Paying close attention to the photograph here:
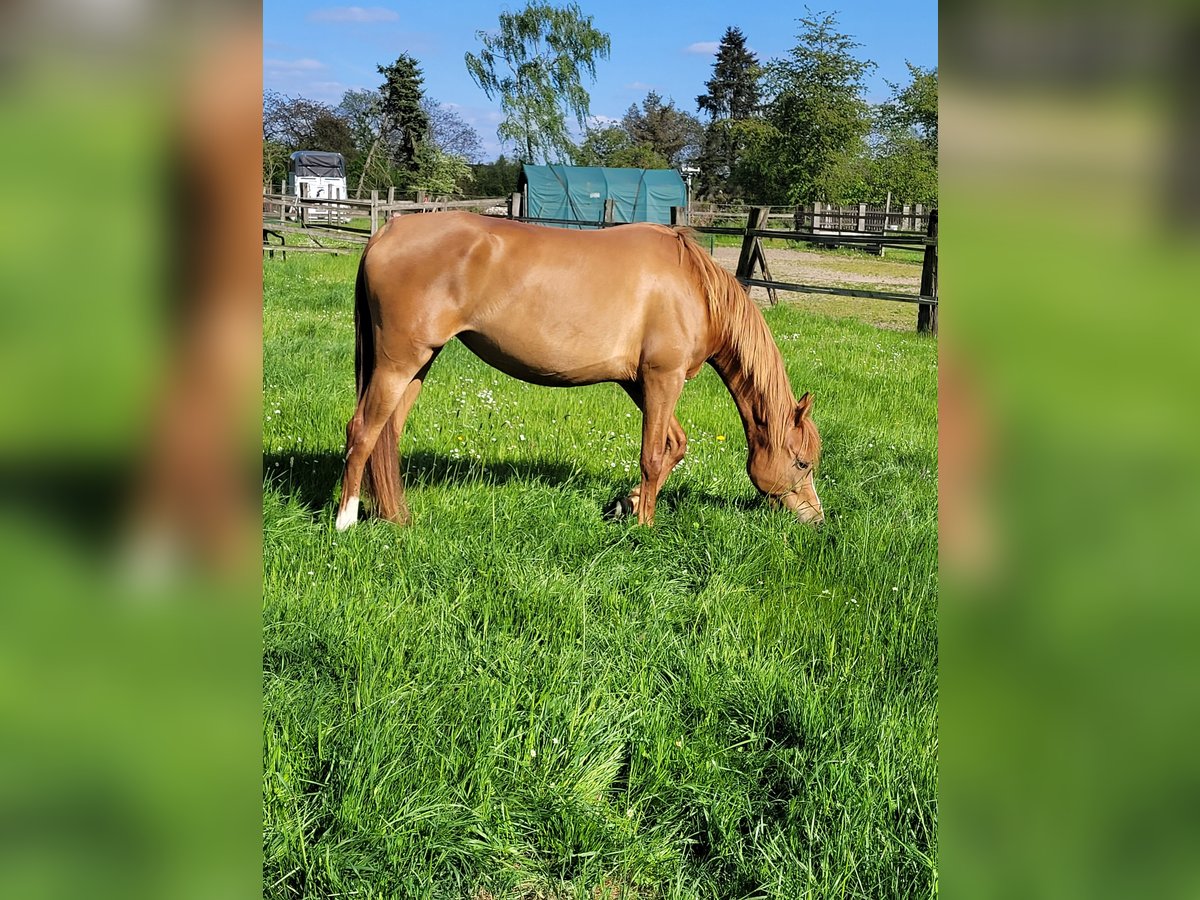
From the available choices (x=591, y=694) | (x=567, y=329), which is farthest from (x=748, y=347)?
(x=591, y=694)

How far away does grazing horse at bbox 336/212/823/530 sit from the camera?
4.00 m

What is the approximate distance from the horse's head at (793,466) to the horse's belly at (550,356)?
851mm

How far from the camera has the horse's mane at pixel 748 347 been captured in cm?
439

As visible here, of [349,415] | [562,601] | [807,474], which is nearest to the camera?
[562,601]

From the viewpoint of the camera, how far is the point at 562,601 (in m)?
3.12

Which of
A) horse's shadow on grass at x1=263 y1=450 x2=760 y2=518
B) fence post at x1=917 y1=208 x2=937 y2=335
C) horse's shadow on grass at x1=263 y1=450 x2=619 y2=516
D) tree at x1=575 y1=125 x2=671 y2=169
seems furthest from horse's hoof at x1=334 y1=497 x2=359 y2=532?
tree at x1=575 y1=125 x2=671 y2=169

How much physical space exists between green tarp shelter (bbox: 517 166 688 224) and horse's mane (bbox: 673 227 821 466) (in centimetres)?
2650

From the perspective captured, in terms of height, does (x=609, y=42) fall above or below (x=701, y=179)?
above

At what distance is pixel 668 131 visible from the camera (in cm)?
7706

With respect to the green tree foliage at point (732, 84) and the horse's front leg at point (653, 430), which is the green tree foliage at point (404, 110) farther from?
the horse's front leg at point (653, 430)

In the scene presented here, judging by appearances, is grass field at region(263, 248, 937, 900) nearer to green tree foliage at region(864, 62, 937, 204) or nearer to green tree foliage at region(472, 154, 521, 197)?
green tree foliage at region(864, 62, 937, 204)
